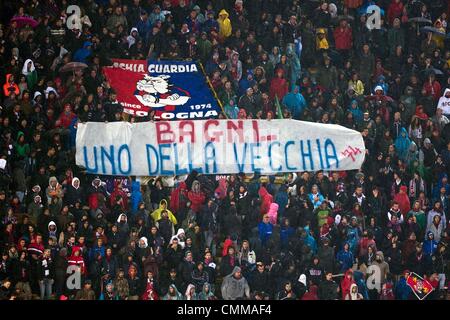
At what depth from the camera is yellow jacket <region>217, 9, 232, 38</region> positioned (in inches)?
1181

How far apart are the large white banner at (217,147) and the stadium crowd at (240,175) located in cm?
21

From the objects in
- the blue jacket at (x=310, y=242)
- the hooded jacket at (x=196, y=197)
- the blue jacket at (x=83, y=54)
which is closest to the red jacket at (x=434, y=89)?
the blue jacket at (x=310, y=242)

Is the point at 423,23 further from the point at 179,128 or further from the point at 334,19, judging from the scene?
the point at 179,128

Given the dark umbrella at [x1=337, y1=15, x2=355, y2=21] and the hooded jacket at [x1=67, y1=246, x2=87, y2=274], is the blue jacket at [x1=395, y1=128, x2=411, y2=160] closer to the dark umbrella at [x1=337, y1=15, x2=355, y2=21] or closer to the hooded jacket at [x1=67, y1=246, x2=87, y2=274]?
the dark umbrella at [x1=337, y1=15, x2=355, y2=21]

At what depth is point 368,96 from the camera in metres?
29.4

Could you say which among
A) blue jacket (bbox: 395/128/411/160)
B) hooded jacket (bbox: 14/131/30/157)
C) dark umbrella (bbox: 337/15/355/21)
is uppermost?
dark umbrella (bbox: 337/15/355/21)

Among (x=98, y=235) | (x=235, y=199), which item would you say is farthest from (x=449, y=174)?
(x=98, y=235)

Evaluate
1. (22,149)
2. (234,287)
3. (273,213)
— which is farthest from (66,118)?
(234,287)

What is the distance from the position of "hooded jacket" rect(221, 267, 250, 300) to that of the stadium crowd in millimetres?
26

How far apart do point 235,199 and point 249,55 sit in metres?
3.14

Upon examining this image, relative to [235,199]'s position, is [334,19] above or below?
above

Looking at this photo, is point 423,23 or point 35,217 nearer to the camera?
point 35,217

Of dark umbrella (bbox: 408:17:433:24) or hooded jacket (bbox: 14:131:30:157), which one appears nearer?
hooded jacket (bbox: 14:131:30:157)

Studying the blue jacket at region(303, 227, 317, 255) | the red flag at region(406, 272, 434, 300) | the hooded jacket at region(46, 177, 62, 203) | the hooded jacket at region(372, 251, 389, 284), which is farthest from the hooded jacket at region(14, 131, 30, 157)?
the red flag at region(406, 272, 434, 300)
